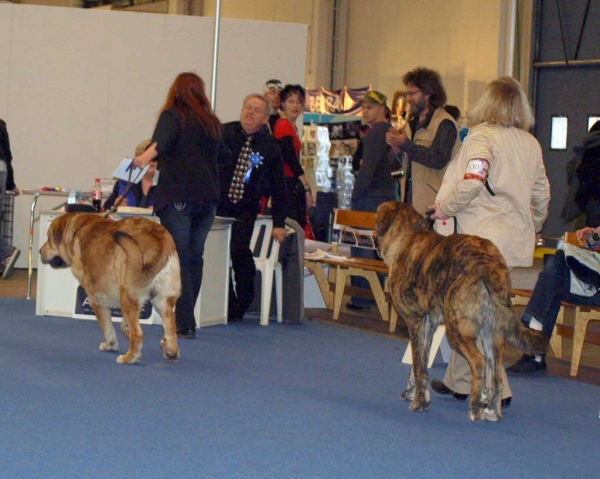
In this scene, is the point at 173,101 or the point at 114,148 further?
the point at 114,148

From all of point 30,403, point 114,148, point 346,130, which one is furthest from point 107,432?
point 346,130

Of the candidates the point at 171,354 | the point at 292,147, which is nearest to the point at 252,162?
the point at 292,147

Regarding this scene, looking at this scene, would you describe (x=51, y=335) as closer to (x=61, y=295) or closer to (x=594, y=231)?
(x=61, y=295)

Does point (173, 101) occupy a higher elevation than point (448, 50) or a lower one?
lower

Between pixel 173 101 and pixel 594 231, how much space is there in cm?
275

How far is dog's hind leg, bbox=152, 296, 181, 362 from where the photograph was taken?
5.32 m

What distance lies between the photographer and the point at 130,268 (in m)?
5.19

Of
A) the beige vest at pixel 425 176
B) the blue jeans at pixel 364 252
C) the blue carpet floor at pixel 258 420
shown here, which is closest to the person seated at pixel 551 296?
the blue carpet floor at pixel 258 420

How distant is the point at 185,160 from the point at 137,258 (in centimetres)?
109

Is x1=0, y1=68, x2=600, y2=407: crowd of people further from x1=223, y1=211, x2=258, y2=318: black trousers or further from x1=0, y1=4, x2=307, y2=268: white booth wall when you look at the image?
x1=0, y1=4, x2=307, y2=268: white booth wall

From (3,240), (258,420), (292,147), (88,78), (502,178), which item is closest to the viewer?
(258,420)

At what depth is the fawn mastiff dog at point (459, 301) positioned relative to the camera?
13.8ft

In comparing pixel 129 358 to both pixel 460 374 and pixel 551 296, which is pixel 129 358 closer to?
pixel 460 374

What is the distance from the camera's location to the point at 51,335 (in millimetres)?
6219
